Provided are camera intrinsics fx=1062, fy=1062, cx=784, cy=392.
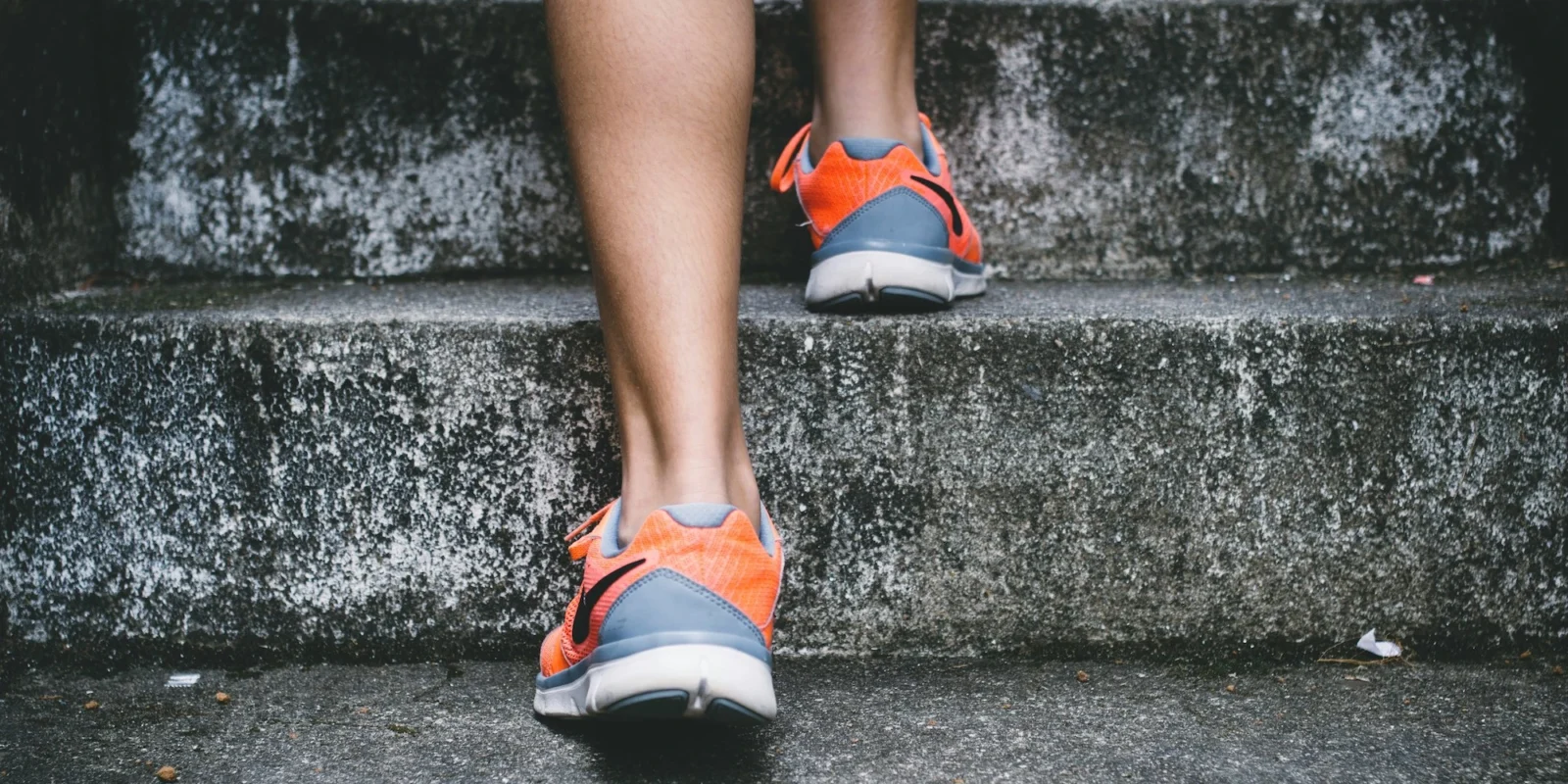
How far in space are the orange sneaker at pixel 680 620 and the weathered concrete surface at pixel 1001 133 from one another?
0.59 meters

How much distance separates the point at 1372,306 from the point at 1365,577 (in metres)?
0.29

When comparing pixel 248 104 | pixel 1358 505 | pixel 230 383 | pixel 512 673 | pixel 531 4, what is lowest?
pixel 512 673

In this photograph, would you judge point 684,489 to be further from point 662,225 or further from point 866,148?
point 866,148

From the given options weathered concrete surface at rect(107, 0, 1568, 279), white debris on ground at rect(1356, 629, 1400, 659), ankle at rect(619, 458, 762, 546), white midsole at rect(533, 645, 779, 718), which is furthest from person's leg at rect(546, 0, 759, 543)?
white debris on ground at rect(1356, 629, 1400, 659)

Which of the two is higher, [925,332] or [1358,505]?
[925,332]

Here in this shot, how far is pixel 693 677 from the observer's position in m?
0.76

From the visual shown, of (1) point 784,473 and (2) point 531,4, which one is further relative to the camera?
(2) point 531,4

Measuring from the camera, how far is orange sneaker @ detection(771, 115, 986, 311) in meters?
1.07

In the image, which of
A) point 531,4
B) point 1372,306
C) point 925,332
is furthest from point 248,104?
point 1372,306

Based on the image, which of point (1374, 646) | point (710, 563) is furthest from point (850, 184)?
point (1374, 646)

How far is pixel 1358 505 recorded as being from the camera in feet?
3.46

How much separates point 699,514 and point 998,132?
2.48 ft

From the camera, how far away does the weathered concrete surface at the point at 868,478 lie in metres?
1.05

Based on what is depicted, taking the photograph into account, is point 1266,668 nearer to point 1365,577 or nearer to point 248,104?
point 1365,577
